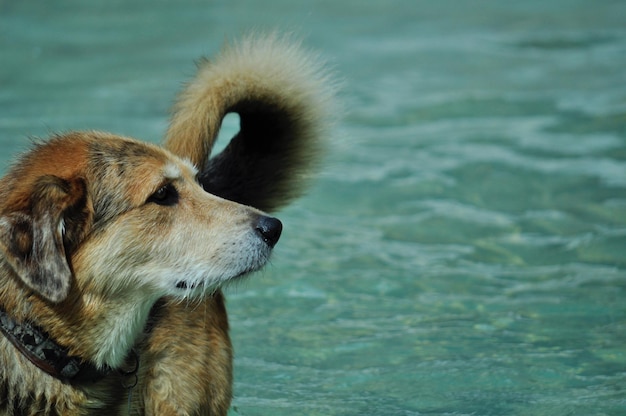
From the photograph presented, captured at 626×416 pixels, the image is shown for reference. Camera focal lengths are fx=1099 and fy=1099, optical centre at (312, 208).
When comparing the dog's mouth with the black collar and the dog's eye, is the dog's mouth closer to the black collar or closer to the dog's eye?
the dog's eye

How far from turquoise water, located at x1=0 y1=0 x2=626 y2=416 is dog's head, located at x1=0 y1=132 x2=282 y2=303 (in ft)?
3.84

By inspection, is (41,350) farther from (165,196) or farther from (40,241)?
(165,196)

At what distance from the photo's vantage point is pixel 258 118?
533 centimetres

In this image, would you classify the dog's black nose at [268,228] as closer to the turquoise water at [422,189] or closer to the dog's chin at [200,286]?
Answer: the dog's chin at [200,286]

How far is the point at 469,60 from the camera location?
1180cm

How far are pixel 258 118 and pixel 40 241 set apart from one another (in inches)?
65.7

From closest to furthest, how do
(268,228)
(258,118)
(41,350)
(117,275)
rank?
(41,350), (117,275), (268,228), (258,118)

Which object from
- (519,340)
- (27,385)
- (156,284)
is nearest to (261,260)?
(156,284)

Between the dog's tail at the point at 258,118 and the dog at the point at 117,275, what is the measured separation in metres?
0.07

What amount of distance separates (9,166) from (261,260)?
1094mm

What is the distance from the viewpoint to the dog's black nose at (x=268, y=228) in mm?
4398

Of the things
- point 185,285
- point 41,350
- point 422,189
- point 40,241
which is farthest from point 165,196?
point 422,189

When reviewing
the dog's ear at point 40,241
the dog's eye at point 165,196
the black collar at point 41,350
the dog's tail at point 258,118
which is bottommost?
the black collar at point 41,350

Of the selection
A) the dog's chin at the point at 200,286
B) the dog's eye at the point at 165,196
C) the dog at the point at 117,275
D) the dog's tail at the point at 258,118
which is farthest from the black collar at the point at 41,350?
the dog's tail at the point at 258,118
